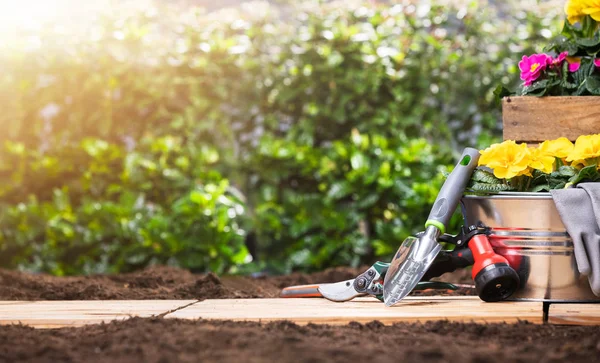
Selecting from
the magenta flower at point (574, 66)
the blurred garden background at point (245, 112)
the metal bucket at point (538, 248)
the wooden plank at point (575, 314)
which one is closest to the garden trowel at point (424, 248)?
Answer: the metal bucket at point (538, 248)

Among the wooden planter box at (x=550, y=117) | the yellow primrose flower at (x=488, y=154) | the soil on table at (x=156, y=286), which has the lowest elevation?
the soil on table at (x=156, y=286)

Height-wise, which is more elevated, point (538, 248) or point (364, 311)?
point (538, 248)

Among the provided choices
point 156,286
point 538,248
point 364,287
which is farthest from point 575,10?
point 156,286

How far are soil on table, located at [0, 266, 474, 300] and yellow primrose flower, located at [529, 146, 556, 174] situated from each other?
0.49m

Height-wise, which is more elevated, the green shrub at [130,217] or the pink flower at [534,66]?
the pink flower at [534,66]

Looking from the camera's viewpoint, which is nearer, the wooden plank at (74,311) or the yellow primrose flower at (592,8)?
the wooden plank at (74,311)

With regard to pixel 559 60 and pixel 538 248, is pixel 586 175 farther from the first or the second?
pixel 559 60

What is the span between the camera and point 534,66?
239cm

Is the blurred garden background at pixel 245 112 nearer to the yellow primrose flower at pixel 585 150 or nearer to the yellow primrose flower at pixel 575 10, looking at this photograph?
the yellow primrose flower at pixel 575 10

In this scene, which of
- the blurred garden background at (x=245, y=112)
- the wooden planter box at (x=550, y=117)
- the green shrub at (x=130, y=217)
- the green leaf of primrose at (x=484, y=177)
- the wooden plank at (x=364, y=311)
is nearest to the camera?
the wooden plank at (x=364, y=311)

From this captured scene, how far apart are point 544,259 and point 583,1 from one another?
3.24ft

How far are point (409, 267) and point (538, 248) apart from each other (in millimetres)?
355

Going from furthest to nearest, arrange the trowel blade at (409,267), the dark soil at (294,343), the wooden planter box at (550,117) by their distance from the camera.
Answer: the wooden planter box at (550,117) < the trowel blade at (409,267) < the dark soil at (294,343)

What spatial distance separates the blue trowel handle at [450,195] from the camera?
1991 mm
